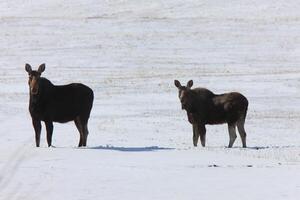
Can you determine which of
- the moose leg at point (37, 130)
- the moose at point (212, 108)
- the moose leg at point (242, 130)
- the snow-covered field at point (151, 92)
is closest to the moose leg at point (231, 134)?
the moose at point (212, 108)

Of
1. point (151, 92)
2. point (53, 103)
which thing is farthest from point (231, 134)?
point (151, 92)

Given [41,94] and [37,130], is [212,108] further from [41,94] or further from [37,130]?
[37,130]

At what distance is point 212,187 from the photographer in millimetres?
12117

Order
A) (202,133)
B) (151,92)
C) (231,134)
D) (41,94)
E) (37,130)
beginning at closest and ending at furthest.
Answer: (37,130), (41,94), (202,133), (231,134), (151,92)

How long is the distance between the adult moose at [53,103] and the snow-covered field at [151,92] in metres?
0.59

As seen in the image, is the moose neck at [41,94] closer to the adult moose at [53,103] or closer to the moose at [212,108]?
the adult moose at [53,103]

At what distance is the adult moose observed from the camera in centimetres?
1834

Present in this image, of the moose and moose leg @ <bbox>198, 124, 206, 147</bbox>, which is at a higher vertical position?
the moose

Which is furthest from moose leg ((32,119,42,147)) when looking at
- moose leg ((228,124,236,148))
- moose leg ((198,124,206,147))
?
moose leg ((228,124,236,148))

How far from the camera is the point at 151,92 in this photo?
119 feet

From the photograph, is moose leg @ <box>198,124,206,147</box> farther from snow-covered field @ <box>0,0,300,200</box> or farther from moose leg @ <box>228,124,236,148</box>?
moose leg @ <box>228,124,236,148</box>

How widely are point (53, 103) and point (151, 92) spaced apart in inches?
703

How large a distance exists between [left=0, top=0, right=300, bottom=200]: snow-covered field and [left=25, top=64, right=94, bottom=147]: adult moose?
0.59 meters

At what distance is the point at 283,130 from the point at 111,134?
5.39m
